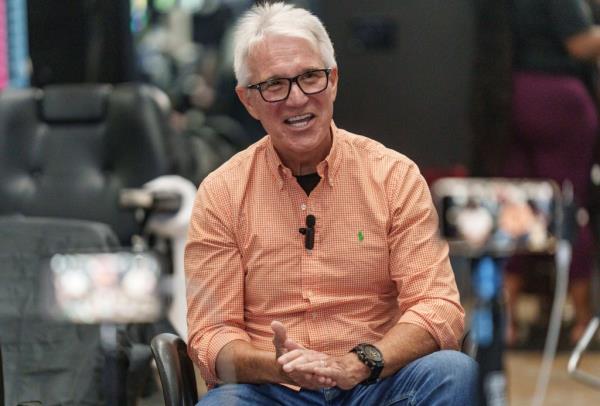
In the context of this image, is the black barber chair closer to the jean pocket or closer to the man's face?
the man's face

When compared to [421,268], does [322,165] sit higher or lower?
higher

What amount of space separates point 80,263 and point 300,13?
64 cm

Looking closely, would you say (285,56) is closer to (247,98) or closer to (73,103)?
(247,98)

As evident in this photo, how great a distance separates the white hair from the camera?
2.11 m

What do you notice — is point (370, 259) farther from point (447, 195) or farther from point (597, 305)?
point (597, 305)

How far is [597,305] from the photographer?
9.07ft

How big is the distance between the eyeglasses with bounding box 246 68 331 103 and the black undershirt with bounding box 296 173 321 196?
0.18 meters

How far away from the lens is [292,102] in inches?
82.7

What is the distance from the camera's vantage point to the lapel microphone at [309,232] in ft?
7.03

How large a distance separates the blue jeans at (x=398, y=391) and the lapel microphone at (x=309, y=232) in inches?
10.7

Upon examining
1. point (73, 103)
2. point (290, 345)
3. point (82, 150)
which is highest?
point (73, 103)

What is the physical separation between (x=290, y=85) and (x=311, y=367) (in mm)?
523

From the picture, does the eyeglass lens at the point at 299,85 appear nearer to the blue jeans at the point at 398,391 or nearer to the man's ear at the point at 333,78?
the man's ear at the point at 333,78

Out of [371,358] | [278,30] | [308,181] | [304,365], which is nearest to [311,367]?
[304,365]
